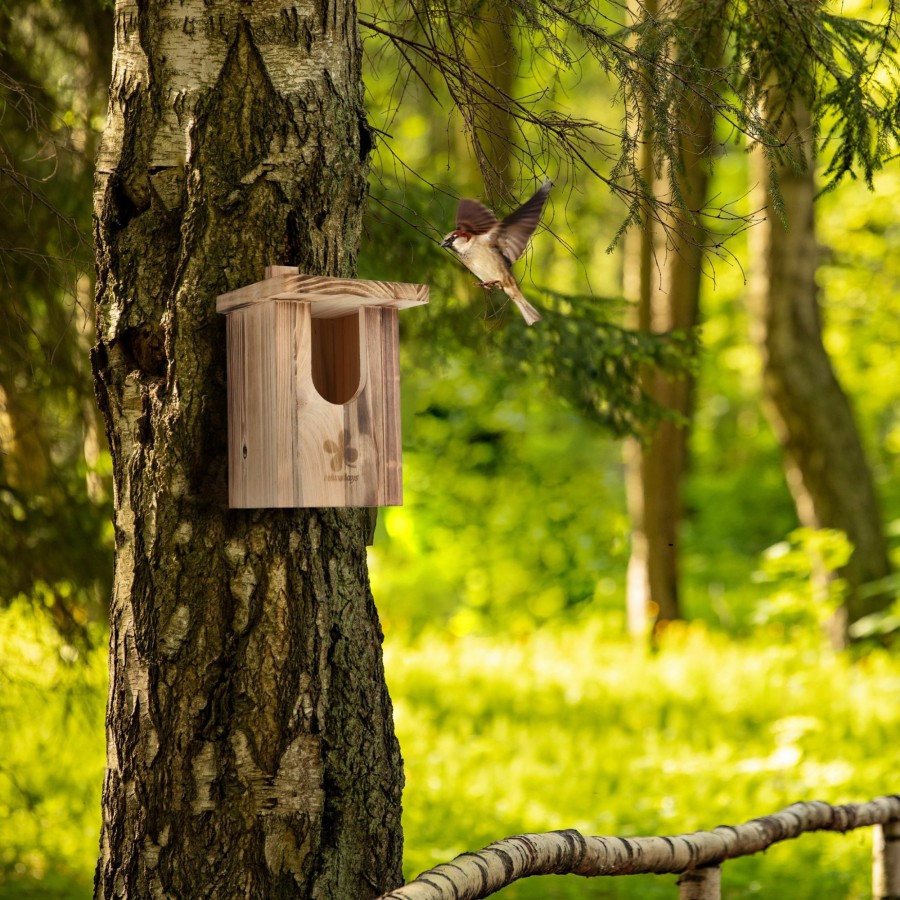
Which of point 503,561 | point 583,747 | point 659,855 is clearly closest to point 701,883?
point 659,855

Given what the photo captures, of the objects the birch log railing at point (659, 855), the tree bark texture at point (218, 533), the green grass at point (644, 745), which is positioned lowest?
the green grass at point (644, 745)

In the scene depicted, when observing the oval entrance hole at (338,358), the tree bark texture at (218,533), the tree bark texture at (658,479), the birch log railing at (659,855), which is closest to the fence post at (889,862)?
the birch log railing at (659,855)

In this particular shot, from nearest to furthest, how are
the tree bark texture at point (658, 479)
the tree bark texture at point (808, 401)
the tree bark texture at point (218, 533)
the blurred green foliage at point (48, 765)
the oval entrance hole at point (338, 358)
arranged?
the tree bark texture at point (218, 533)
the oval entrance hole at point (338, 358)
the blurred green foliage at point (48, 765)
the tree bark texture at point (808, 401)
the tree bark texture at point (658, 479)

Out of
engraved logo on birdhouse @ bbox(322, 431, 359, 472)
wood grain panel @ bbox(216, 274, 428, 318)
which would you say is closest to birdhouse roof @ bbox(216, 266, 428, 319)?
wood grain panel @ bbox(216, 274, 428, 318)

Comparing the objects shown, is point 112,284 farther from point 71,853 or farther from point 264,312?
point 71,853

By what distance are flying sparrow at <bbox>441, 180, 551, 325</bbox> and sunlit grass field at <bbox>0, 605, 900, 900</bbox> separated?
119 inches

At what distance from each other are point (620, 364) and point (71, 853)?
3.67 meters

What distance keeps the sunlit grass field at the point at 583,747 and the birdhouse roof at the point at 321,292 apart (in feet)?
9.05

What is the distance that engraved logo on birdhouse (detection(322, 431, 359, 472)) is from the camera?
236cm

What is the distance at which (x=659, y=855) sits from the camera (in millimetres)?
3057

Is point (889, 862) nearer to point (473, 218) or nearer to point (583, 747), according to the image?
point (473, 218)

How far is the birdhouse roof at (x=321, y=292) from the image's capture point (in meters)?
2.24

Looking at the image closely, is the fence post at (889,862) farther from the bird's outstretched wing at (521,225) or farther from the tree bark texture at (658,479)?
the tree bark texture at (658,479)

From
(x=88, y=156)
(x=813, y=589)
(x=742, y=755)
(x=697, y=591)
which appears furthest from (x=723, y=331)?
(x=88, y=156)
